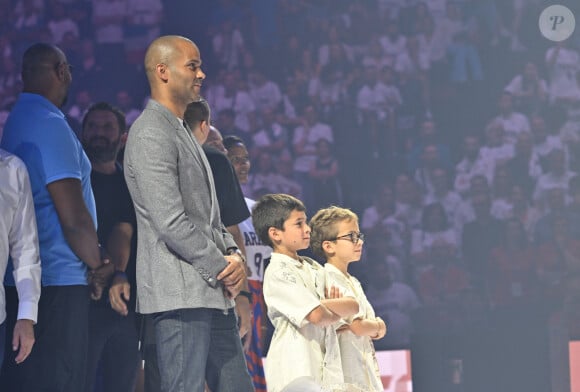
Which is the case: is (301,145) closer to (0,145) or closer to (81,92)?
(81,92)

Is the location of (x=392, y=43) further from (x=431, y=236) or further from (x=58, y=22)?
(x=58, y=22)

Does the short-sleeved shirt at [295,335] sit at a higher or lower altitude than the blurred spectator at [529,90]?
lower

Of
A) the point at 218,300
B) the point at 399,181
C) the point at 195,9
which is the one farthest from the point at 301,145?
the point at 218,300

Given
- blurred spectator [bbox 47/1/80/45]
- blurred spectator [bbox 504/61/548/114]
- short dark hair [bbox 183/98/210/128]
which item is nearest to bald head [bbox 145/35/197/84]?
short dark hair [bbox 183/98/210/128]

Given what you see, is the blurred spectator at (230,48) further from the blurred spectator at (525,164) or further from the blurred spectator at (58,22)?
the blurred spectator at (525,164)

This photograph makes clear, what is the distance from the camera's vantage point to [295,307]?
3.83 m

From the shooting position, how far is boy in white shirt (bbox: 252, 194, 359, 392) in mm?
3836

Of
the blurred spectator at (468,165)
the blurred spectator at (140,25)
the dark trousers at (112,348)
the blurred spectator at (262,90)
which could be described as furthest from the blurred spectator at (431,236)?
the dark trousers at (112,348)

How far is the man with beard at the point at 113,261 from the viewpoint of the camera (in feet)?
12.6

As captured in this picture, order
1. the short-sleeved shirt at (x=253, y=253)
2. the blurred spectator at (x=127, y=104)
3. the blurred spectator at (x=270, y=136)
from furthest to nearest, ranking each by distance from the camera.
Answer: the blurred spectator at (x=270, y=136)
the blurred spectator at (x=127, y=104)
the short-sleeved shirt at (x=253, y=253)

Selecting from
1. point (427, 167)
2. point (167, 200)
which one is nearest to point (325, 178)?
point (427, 167)

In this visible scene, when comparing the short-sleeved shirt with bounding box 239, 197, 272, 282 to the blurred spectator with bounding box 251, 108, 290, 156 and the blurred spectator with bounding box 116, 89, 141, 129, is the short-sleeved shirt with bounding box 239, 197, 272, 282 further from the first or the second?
the blurred spectator with bounding box 251, 108, 290, 156

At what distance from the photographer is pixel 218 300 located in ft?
9.97

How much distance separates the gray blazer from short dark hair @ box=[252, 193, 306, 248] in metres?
0.90
